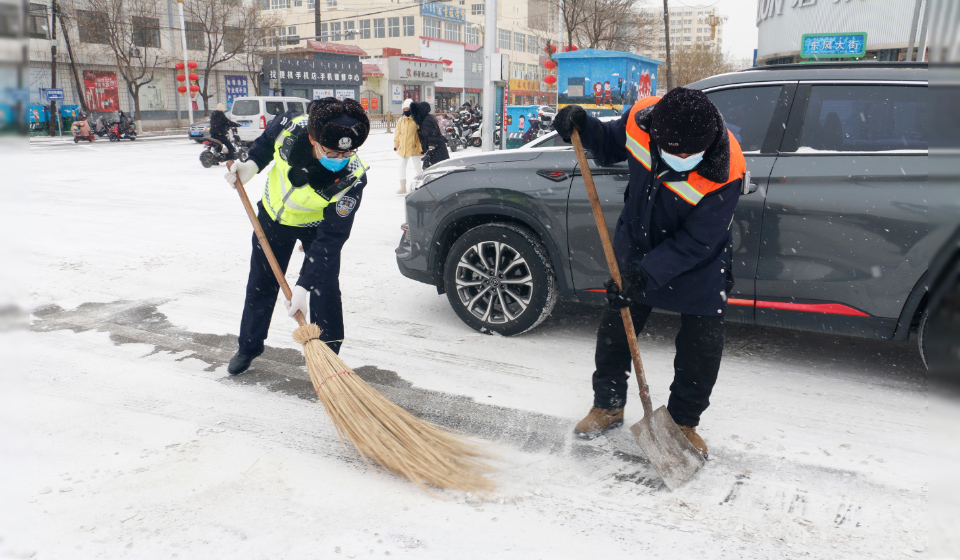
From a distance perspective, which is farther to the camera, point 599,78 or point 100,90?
point 100,90

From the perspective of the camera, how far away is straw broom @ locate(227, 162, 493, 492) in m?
2.82

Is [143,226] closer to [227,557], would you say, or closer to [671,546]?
[227,557]

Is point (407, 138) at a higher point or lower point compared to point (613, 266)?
higher

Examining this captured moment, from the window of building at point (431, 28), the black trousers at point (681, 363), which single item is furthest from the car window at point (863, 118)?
the window of building at point (431, 28)

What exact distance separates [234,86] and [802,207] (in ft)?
153

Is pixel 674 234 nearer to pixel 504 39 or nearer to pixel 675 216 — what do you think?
pixel 675 216

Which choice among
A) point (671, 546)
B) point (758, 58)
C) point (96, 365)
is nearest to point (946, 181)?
point (671, 546)

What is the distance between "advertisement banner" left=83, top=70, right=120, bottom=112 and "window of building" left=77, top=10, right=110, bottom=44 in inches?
96.8

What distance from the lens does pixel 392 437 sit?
2.92 metres

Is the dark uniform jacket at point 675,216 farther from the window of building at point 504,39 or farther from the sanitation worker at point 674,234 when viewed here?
the window of building at point 504,39

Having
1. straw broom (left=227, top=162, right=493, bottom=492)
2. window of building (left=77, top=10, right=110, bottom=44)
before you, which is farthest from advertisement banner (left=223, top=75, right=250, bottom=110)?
straw broom (left=227, top=162, right=493, bottom=492)

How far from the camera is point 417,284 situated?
594 centimetres

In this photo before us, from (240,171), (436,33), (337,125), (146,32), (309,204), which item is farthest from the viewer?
(436,33)

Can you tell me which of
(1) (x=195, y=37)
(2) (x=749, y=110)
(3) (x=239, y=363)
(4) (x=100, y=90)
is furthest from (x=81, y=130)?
(2) (x=749, y=110)
